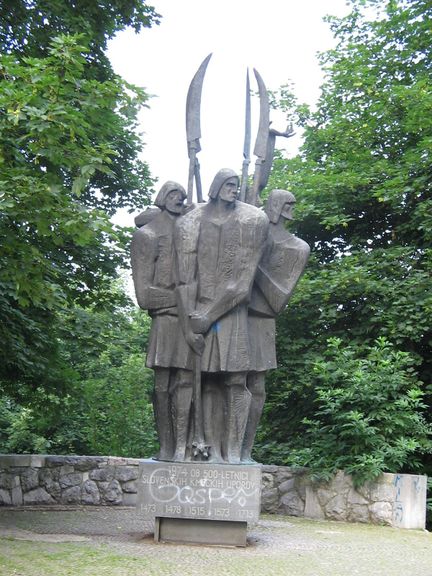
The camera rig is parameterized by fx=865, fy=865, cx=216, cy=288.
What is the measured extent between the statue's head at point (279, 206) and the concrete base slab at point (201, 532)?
9.20 feet

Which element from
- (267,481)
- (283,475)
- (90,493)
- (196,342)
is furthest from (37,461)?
(196,342)

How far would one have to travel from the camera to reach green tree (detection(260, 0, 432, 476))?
12.6 metres

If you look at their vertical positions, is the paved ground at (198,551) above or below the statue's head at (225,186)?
below

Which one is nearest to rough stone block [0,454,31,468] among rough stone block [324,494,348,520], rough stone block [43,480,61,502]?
rough stone block [43,480,61,502]

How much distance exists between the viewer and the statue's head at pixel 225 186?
773 cm

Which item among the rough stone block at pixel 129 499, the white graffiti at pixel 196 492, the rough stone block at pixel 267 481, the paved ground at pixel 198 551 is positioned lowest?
the paved ground at pixel 198 551

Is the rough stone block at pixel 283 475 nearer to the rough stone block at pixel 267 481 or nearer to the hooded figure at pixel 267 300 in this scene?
the rough stone block at pixel 267 481

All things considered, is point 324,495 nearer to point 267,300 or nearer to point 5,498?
point 267,300

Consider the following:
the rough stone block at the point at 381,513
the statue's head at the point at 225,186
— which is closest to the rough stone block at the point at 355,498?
the rough stone block at the point at 381,513

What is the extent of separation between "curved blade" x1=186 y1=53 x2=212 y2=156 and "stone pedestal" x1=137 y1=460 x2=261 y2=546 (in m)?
3.10

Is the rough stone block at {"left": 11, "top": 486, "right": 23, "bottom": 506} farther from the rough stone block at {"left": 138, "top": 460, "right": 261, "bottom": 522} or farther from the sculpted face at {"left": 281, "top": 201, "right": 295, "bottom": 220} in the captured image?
the sculpted face at {"left": 281, "top": 201, "right": 295, "bottom": 220}

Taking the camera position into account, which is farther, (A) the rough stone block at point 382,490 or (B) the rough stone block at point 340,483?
(B) the rough stone block at point 340,483

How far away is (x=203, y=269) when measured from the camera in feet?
25.3

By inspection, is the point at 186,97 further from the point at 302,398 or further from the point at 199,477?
the point at 302,398
